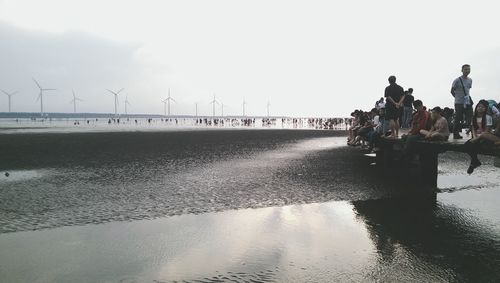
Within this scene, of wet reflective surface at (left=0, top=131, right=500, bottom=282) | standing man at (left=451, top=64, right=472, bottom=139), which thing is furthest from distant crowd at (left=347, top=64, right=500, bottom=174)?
wet reflective surface at (left=0, top=131, right=500, bottom=282)

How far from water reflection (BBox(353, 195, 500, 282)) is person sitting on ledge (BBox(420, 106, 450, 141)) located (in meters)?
2.33

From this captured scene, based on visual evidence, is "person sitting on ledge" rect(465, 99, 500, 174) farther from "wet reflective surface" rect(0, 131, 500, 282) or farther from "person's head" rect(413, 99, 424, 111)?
"person's head" rect(413, 99, 424, 111)

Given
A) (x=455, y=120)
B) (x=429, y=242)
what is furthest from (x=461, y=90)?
(x=429, y=242)

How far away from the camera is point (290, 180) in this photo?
11.6 meters

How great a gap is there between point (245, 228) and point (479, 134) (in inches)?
236

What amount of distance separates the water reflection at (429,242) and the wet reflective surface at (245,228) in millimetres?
20

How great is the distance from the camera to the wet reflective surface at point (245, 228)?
16.5 feet

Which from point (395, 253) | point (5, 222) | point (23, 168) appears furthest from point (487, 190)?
point (23, 168)

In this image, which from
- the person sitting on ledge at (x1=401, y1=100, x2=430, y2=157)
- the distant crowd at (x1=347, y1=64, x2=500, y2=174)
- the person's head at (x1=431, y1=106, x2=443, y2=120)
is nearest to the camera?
the distant crowd at (x1=347, y1=64, x2=500, y2=174)

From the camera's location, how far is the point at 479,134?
8.51 m

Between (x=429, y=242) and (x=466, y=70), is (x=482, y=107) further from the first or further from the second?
(x=429, y=242)

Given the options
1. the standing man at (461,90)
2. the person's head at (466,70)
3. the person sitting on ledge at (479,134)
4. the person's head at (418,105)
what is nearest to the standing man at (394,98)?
the standing man at (461,90)

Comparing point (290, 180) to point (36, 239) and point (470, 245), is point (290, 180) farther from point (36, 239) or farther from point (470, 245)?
point (36, 239)

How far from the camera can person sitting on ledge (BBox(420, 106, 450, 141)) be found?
406 inches
